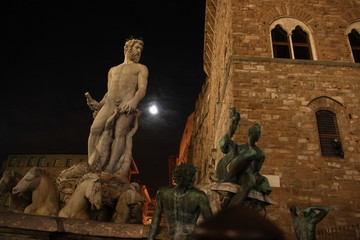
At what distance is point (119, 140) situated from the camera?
17.3ft

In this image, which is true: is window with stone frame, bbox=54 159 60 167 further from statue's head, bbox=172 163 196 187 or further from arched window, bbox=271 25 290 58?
statue's head, bbox=172 163 196 187

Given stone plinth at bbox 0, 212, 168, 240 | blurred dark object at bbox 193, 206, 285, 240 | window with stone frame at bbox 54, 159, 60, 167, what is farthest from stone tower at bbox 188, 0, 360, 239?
window with stone frame at bbox 54, 159, 60, 167

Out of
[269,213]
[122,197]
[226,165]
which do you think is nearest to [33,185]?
[122,197]

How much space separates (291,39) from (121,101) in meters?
8.99

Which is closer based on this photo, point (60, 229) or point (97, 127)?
point (60, 229)

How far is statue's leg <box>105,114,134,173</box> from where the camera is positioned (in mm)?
5152

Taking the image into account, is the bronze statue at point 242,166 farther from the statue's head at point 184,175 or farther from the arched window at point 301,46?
the arched window at point 301,46

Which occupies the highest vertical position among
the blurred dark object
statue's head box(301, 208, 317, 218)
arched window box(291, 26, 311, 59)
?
arched window box(291, 26, 311, 59)

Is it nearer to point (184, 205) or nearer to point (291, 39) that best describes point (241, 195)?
point (184, 205)

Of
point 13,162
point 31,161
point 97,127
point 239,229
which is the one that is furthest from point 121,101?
point 13,162

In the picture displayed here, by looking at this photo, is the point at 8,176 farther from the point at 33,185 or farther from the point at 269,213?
the point at 269,213

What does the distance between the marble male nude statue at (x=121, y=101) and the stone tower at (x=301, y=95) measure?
484 centimetres

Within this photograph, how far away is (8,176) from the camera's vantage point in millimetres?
4082

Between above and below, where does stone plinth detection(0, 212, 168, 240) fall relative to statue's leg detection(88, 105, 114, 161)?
below
